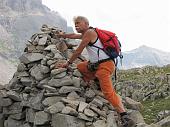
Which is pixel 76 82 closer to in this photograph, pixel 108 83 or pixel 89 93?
pixel 89 93

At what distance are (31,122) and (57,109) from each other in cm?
240

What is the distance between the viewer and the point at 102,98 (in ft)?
55.1

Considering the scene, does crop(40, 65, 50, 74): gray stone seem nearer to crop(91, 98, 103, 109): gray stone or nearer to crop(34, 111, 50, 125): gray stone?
crop(34, 111, 50, 125): gray stone

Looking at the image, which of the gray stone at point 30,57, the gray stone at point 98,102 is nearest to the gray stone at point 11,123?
the gray stone at point 30,57

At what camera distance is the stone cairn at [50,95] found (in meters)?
15.6

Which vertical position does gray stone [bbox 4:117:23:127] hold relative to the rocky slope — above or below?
below

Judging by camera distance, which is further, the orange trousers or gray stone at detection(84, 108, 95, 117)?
the orange trousers

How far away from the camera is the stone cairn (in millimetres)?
15555

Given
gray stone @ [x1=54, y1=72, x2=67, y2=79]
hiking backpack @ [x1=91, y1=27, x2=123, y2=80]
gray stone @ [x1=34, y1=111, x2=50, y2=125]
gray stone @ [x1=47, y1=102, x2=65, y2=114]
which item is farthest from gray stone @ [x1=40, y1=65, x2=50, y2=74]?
hiking backpack @ [x1=91, y1=27, x2=123, y2=80]

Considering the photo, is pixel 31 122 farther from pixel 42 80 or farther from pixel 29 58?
pixel 29 58

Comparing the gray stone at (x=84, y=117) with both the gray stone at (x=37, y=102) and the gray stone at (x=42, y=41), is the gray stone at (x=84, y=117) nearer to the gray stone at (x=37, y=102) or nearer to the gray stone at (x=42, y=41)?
the gray stone at (x=37, y=102)

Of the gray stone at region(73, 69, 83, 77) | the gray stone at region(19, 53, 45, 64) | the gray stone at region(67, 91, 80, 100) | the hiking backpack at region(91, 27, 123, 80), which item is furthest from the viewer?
the gray stone at region(19, 53, 45, 64)

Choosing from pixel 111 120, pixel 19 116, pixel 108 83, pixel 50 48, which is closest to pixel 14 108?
pixel 19 116

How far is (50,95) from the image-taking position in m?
16.9
